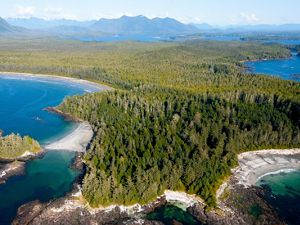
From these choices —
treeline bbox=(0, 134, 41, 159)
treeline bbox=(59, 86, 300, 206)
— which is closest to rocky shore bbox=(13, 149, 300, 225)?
treeline bbox=(59, 86, 300, 206)

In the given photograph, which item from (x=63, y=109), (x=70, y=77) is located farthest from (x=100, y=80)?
(x=63, y=109)

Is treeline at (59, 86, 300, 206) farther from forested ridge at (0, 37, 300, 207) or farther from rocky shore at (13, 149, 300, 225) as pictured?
rocky shore at (13, 149, 300, 225)

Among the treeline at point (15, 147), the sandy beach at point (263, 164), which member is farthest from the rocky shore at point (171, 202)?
the treeline at point (15, 147)

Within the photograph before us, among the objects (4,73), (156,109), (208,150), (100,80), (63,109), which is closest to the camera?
(208,150)

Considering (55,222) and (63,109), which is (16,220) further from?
(63,109)

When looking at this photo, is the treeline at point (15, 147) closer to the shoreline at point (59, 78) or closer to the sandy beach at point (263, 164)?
the sandy beach at point (263, 164)
